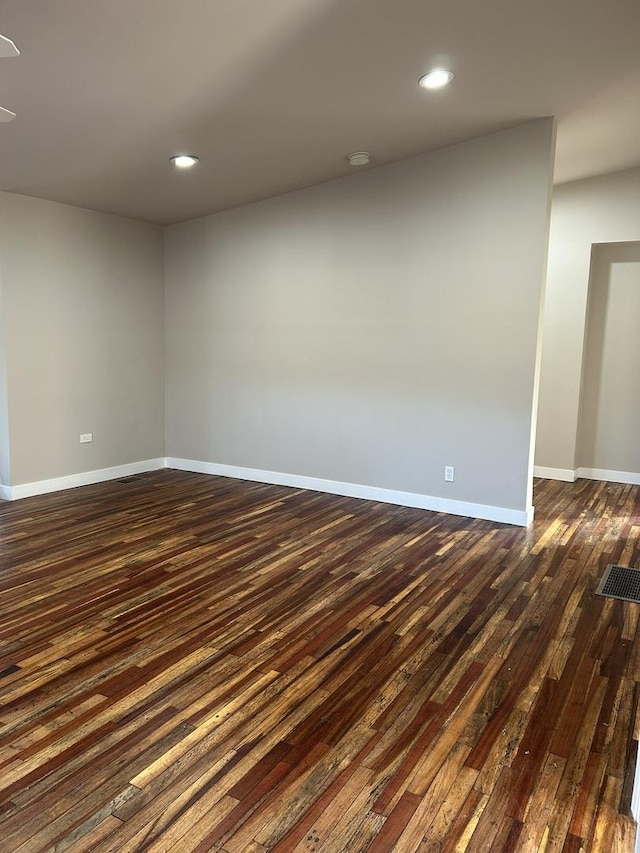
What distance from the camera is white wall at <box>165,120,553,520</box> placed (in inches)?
161

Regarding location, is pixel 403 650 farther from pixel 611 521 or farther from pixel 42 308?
pixel 42 308

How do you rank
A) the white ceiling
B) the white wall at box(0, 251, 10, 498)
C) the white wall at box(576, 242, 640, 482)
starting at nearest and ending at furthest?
the white ceiling
the white wall at box(0, 251, 10, 498)
the white wall at box(576, 242, 640, 482)

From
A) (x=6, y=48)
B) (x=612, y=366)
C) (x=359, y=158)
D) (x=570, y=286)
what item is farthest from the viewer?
(x=612, y=366)

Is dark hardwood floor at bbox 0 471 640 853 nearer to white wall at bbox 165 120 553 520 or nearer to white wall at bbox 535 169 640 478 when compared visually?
white wall at bbox 165 120 553 520

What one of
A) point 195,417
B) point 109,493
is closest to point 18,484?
point 109,493

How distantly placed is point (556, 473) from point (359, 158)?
146 inches

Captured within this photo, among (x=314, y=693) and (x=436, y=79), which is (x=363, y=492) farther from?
(x=436, y=79)

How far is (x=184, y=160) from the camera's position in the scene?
13.4 feet

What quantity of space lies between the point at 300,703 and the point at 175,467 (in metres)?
4.51

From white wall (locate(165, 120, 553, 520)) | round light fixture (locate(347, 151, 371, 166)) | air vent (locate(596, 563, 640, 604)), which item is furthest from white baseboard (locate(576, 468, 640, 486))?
round light fixture (locate(347, 151, 371, 166))

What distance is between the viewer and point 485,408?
167 inches

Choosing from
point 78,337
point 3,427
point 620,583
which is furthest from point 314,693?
point 78,337

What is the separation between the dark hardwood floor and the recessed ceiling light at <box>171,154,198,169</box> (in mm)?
2715

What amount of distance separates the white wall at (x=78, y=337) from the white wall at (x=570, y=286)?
4.13m
